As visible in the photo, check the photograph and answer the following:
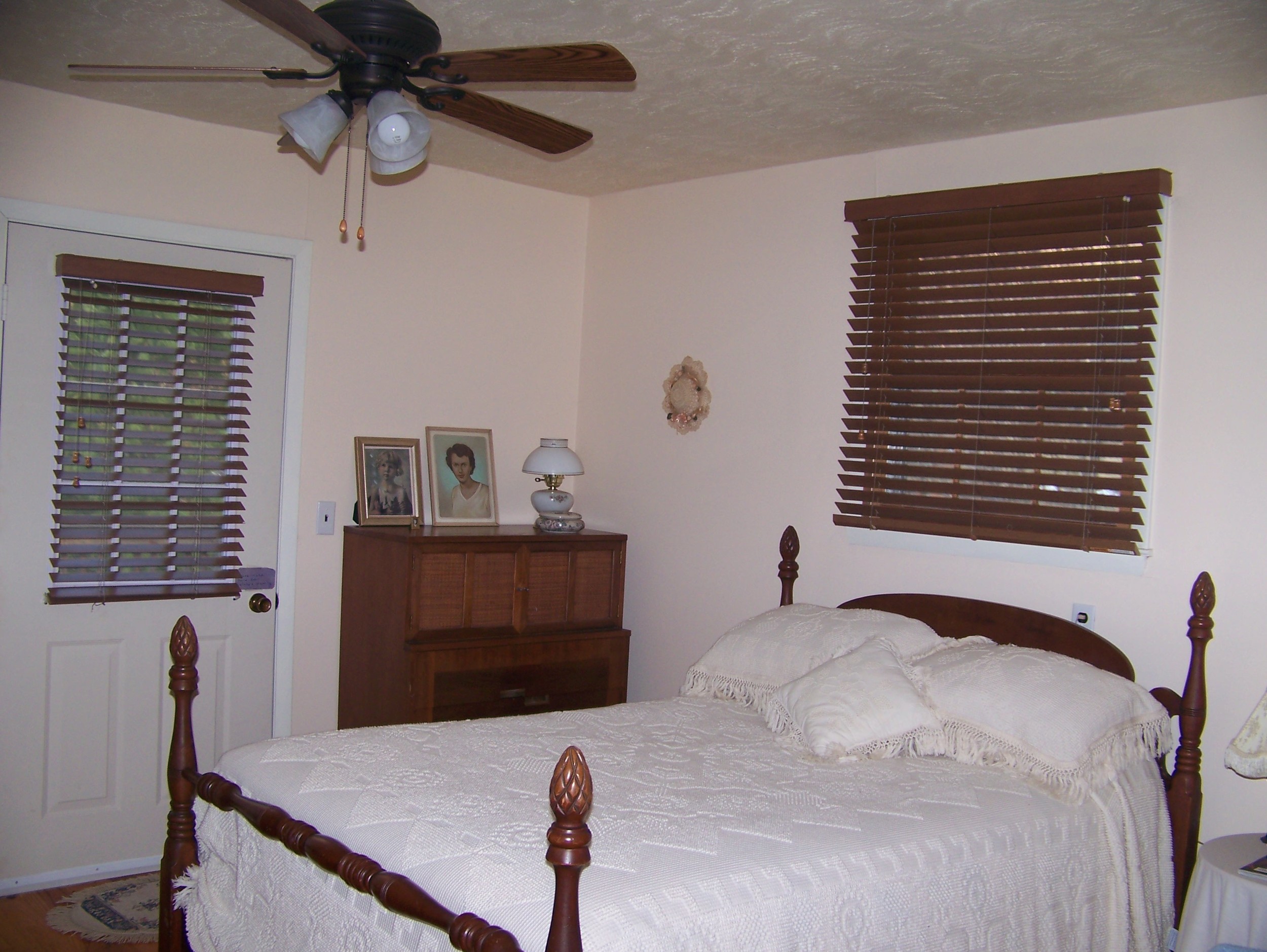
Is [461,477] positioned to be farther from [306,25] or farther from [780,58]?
[306,25]

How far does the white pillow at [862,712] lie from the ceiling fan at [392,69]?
1667mm

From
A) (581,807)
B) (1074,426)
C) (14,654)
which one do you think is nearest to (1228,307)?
(1074,426)

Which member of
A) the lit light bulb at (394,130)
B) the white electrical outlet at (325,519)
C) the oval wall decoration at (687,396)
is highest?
the lit light bulb at (394,130)

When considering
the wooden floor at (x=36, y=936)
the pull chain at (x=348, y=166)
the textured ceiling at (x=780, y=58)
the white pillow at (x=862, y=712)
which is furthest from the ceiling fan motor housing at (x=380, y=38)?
the wooden floor at (x=36, y=936)

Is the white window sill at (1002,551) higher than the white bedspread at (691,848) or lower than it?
higher

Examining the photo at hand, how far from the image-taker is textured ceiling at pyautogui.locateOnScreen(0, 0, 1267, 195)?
2.46 m

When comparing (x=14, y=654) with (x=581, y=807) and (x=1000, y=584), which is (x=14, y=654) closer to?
(x=581, y=807)

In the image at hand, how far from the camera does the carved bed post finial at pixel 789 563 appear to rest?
146 inches

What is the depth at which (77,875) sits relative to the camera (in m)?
3.58

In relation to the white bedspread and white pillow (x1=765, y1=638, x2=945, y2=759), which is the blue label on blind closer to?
the white bedspread

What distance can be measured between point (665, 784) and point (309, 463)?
2200 mm

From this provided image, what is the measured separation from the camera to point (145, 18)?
8.94ft

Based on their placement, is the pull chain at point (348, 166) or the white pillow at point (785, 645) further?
the pull chain at point (348, 166)

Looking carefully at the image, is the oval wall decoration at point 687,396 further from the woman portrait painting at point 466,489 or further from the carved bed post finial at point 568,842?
the carved bed post finial at point 568,842
